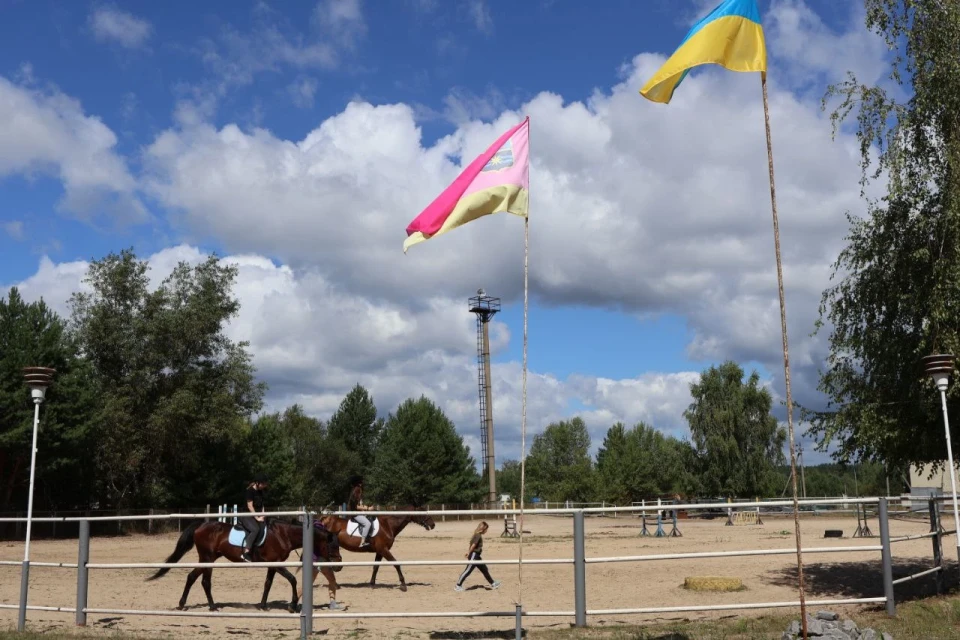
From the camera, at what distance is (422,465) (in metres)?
80.7

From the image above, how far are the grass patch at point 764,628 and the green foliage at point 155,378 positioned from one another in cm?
4426

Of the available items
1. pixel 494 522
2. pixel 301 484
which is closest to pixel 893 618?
pixel 494 522

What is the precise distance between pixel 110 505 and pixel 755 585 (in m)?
46.6

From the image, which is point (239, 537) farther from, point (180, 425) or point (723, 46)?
point (180, 425)

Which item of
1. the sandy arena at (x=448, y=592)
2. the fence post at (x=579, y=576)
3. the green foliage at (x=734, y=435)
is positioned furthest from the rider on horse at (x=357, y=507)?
the green foliage at (x=734, y=435)

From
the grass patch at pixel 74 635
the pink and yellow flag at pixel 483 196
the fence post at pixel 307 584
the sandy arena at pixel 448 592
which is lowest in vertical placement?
the sandy arena at pixel 448 592

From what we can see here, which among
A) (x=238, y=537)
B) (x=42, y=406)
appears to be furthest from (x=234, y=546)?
(x=42, y=406)

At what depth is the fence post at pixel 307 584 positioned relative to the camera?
1097cm

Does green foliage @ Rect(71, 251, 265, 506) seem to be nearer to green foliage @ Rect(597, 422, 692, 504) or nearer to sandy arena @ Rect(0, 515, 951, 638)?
sandy arena @ Rect(0, 515, 951, 638)

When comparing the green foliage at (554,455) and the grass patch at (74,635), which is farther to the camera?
the green foliage at (554,455)

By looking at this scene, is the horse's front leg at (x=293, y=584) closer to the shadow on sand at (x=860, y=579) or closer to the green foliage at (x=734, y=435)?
the shadow on sand at (x=860, y=579)

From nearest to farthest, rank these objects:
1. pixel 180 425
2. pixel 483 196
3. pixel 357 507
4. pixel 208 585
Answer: pixel 483 196, pixel 208 585, pixel 357 507, pixel 180 425

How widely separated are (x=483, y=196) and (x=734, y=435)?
200 ft

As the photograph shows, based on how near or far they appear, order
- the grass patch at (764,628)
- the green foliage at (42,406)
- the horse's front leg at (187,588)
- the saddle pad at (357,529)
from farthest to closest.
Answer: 1. the green foliage at (42,406)
2. the saddle pad at (357,529)
3. the horse's front leg at (187,588)
4. the grass patch at (764,628)
